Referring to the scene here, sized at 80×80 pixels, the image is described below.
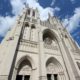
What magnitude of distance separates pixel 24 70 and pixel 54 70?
12.7 feet

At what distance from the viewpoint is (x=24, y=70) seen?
380 inches

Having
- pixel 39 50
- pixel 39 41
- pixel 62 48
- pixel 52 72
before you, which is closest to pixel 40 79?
pixel 52 72

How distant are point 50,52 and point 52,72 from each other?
8.24 ft

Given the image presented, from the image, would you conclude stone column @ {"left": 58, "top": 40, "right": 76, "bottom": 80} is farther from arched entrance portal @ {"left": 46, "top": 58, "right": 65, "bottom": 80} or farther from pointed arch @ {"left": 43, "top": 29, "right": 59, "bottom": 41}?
pointed arch @ {"left": 43, "top": 29, "right": 59, "bottom": 41}

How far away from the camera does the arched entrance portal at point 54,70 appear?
1073cm

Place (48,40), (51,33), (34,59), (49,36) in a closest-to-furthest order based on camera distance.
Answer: (34,59) < (48,40) < (51,33) < (49,36)

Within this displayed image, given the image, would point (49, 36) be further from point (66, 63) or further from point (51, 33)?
point (66, 63)

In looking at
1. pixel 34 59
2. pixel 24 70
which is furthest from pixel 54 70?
pixel 24 70

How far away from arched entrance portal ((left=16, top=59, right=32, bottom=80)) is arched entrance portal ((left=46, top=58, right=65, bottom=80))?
241 centimetres

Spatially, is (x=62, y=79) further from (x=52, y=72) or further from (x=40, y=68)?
(x=40, y=68)

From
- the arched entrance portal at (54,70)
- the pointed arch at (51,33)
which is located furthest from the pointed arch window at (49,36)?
the arched entrance portal at (54,70)

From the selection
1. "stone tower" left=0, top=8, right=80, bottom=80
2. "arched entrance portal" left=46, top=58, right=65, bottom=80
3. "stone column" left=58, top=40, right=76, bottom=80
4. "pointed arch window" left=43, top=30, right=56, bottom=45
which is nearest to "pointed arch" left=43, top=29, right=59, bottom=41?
"pointed arch window" left=43, top=30, right=56, bottom=45

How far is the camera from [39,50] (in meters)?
11.2

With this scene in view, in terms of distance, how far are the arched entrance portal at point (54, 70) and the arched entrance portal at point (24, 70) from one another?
2.41 m
